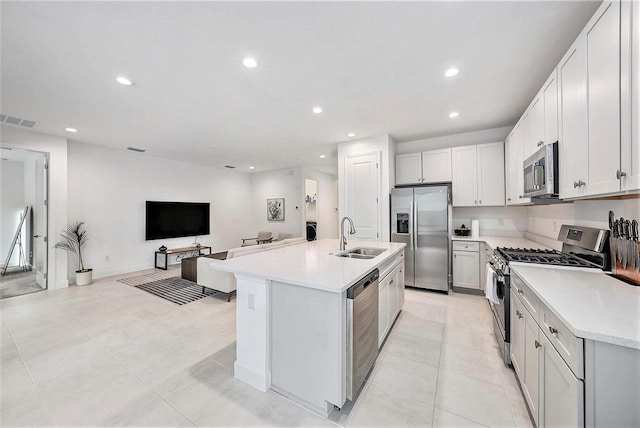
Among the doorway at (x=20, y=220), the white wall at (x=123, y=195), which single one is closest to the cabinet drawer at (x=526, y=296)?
the white wall at (x=123, y=195)

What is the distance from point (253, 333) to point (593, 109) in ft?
8.94

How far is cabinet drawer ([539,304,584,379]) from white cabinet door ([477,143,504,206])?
3.16 meters

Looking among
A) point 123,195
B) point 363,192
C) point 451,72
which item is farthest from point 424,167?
point 123,195

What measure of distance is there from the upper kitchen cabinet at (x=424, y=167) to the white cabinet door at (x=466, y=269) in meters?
1.33

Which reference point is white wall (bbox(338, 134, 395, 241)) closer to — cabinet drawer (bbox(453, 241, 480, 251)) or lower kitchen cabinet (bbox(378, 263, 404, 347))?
cabinet drawer (bbox(453, 241, 480, 251))

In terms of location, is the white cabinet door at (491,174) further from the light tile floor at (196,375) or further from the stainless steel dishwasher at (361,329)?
the stainless steel dishwasher at (361,329)

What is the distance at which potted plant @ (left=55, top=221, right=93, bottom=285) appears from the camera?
4.41 m

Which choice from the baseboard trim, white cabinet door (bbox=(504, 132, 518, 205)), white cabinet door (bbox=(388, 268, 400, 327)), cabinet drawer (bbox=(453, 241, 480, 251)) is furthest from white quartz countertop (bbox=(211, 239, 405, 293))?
white cabinet door (bbox=(504, 132, 518, 205))

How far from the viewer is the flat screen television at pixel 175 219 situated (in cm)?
573

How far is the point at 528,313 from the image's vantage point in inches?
62.2

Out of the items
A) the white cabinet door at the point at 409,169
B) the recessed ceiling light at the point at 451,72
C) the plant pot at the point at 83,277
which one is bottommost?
the plant pot at the point at 83,277

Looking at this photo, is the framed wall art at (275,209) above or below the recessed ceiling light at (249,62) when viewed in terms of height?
below

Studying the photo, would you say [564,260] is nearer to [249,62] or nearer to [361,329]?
[361,329]

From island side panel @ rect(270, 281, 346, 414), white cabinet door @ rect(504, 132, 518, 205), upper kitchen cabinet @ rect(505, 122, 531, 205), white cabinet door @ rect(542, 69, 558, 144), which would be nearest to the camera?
island side panel @ rect(270, 281, 346, 414)
